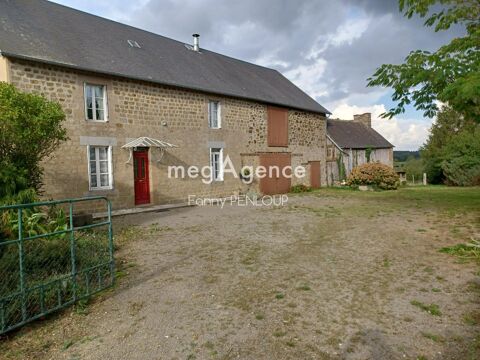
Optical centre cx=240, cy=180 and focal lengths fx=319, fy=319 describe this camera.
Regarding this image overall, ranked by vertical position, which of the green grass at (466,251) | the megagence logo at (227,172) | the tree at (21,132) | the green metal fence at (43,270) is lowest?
the green grass at (466,251)

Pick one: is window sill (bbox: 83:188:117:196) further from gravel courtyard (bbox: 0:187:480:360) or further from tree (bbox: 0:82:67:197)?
tree (bbox: 0:82:67:197)

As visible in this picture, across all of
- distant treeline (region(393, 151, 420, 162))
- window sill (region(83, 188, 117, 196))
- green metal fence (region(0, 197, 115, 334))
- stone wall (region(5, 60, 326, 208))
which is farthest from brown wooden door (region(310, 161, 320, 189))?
distant treeline (region(393, 151, 420, 162))

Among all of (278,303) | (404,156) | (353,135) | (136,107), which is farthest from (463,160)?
(404,156)

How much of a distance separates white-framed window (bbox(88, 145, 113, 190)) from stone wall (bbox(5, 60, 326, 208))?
0.54 feet

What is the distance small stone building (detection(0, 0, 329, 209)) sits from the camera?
9.70m

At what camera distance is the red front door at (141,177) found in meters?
11.6

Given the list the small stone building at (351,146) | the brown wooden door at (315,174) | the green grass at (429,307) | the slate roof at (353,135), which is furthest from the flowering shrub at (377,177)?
the green grass at (429,307)

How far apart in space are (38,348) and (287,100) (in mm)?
16846

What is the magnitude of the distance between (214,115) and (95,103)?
5341 millimetres

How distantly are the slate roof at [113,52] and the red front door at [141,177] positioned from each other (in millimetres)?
2764

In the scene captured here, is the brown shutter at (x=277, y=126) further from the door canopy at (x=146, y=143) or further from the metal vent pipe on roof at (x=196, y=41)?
the door canopy at (x=146, y=143)

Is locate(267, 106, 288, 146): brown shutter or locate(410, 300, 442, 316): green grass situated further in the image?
locate(267, 106, 288, 146): brown shutter

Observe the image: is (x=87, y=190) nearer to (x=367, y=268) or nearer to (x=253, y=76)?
(x=367, y=268)

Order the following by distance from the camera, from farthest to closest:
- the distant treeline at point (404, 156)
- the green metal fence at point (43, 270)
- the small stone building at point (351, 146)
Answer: the distant treeline at point (404, 156)
the small stone building at point (351, 146)
the green metal fence at point (43, 270)
